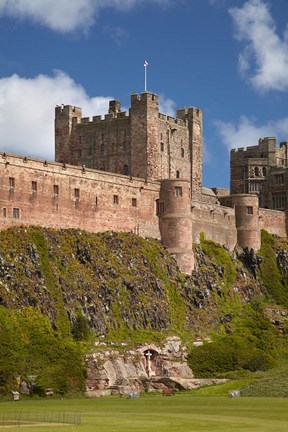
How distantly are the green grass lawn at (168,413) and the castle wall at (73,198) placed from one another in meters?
21.6

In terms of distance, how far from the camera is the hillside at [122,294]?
285 feet

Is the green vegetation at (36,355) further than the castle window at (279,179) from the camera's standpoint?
No

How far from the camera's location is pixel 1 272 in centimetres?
8744

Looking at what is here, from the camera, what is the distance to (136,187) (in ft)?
353

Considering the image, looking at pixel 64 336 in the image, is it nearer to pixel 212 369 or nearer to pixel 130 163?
pixel 212 369

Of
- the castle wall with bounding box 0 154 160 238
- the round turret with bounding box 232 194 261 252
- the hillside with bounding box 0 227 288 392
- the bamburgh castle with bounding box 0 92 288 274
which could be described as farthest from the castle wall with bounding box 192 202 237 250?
the castle wall with bounding box 0 154 160 238

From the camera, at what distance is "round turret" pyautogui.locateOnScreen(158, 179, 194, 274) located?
352ft

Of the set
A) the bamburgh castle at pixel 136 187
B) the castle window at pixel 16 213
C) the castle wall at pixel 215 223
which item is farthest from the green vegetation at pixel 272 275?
the castle window at pixel 16 213

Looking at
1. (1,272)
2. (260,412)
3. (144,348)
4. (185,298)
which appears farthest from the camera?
(185,298)

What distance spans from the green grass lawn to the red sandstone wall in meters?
45.2

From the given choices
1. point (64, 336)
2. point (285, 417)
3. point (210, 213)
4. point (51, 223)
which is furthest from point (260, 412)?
point (210, 213)

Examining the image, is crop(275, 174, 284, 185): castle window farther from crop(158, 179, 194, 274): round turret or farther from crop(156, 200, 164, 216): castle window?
crop(156, 200, 164, 216): castle window

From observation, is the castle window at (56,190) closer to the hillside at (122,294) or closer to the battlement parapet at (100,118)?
the hillside at (122,294)

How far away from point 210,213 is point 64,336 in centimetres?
3305
